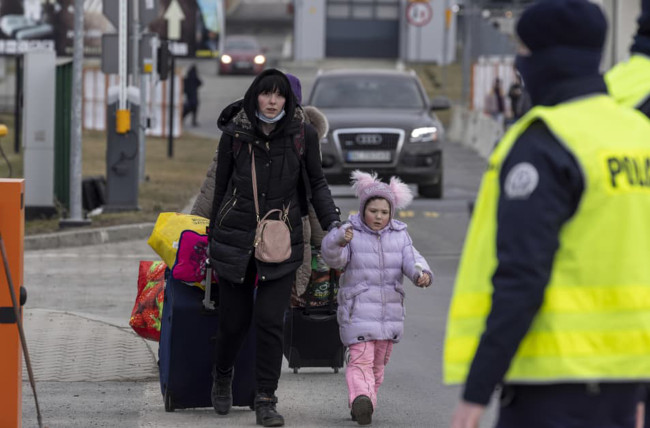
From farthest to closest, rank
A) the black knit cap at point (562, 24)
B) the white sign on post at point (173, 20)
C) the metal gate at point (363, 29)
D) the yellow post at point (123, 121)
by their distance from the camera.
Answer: the metal gate at point (363, 29) → the white sign on post at point (173, 20) → the yellow post at point (123, 121) → the black knit cap at point (562, 24)

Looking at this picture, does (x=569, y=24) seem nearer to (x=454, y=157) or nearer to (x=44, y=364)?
(x=44, y=364)

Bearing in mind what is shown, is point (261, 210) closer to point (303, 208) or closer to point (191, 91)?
point (303, 208)

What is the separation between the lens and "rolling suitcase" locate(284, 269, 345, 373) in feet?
27.2

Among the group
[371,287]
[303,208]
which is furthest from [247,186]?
[371,287]

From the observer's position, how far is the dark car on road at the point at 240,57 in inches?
2334

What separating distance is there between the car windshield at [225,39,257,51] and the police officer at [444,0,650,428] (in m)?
56.8

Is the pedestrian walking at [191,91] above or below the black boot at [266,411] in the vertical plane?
below

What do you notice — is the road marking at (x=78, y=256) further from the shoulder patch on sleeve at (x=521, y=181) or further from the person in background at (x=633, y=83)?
the shoulder patch on sleeve at (x=521, y=181)

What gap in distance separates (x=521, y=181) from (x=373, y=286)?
4131 mm

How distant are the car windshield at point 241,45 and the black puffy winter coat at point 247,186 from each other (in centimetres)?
5298

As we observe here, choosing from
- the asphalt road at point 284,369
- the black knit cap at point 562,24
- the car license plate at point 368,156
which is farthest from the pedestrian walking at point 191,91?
the black knit cap at point 562,24

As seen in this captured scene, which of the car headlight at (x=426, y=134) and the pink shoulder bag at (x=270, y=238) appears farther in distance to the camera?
the car headlight at (x=426, y=134)

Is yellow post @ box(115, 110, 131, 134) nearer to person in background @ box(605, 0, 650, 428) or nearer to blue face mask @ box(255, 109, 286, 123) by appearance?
blue face mask @ box(255, 109, 286, 123)

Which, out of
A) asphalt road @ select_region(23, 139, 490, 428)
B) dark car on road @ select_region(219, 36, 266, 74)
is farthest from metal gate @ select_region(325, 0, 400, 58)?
asphalt road @ select_region(23, 139, 490, 428)
